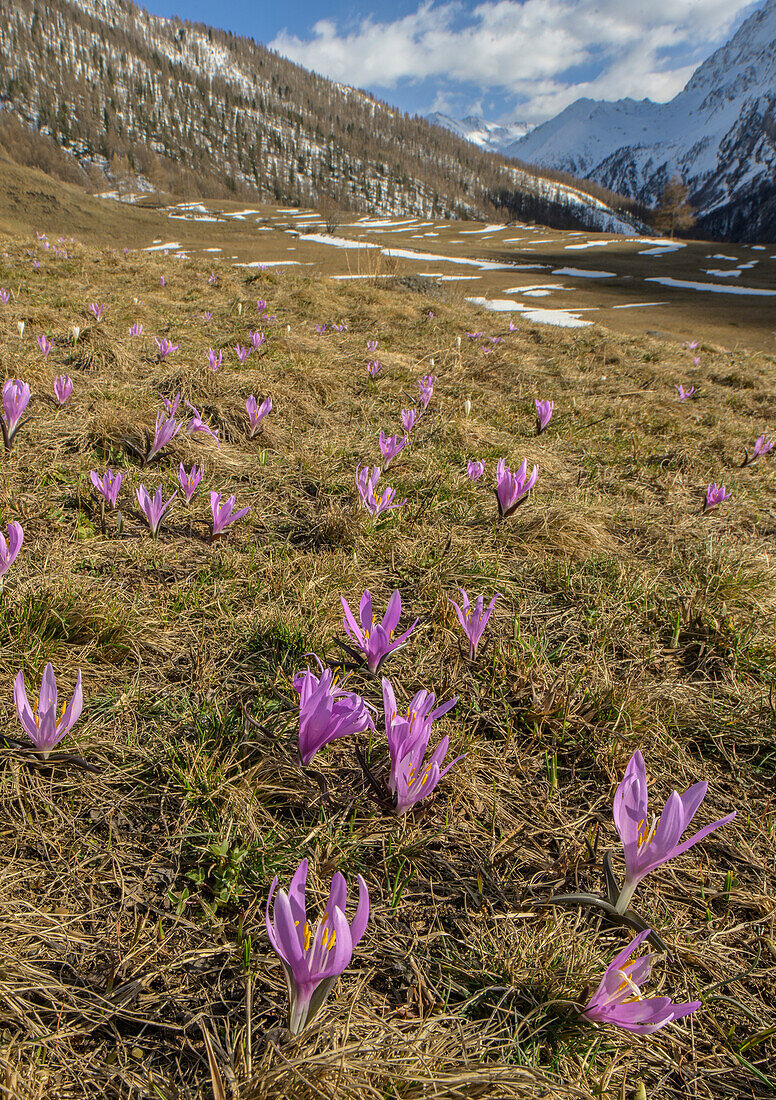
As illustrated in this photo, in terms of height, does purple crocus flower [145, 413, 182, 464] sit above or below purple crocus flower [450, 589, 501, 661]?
above

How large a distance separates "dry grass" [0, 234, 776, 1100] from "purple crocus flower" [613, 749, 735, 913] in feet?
0.46

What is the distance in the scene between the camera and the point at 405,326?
6.74 m

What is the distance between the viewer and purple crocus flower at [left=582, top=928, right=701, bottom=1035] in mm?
745

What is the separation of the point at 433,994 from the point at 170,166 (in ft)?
391

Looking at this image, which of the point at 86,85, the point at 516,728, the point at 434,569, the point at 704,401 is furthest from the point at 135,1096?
the point at 86,85

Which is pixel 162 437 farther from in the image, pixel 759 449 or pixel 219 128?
pixel 219 128

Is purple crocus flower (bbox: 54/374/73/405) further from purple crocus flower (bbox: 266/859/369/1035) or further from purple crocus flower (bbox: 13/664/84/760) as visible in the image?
purple crocus flower (bbox: 266/859/369/1035)

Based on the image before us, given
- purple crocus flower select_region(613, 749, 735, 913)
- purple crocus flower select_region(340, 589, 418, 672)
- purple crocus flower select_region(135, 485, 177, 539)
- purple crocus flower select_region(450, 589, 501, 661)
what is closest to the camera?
purple crocus flower select_region(613, 749, 735, 913)

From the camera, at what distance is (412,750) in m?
1.08

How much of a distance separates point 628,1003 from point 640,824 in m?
0.29

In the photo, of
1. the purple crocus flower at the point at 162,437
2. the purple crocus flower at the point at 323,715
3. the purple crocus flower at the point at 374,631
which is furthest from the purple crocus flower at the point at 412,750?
the purple crocus flower at the point at 162,437

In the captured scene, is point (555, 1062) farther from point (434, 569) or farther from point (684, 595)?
point (684, 595)

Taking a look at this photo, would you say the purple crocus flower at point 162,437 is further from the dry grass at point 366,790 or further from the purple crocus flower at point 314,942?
the purple crocus flower at point 314,942

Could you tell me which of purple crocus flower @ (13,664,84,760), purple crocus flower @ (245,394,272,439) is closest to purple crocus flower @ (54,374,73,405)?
purple crocus flower @ (245,394,272,439)
